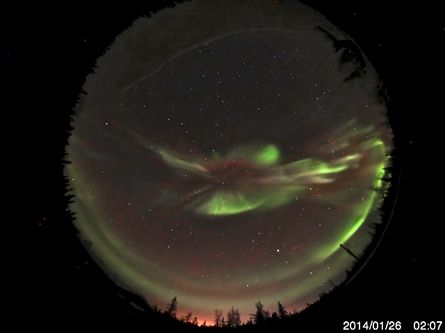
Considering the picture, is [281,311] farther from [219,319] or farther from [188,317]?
[188,317]

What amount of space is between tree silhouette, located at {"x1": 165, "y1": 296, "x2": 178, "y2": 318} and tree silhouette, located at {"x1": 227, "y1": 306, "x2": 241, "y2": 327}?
375 millimetres

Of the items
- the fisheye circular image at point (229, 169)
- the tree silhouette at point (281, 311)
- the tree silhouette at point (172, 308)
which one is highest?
the fisheye circular image at point (229, 169)

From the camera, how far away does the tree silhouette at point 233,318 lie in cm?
213

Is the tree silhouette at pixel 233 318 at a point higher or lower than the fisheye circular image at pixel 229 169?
lower

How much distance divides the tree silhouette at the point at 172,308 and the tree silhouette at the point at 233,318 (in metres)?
0.38

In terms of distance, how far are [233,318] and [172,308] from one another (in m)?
0.43

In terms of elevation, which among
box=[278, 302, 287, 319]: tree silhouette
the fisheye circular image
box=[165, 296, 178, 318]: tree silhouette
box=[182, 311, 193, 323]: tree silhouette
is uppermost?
the fisheye circular image

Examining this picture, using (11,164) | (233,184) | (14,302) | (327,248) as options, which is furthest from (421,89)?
(14,302)

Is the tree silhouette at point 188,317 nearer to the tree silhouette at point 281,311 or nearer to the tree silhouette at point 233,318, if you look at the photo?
the tree silhouette at point 233,318

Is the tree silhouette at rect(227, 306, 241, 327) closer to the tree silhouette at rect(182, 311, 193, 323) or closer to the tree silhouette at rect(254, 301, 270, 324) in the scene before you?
the tree silhouette at rect(254, 301, 270, 324)

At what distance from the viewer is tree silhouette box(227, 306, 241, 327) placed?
7.00 ft

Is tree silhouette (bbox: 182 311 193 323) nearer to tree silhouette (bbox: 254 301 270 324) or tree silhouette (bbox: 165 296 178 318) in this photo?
tree silhouette (bbox: 165 296 178 318)

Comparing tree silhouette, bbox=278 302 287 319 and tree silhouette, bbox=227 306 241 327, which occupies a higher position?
tree silhouette, bbox=278 302 287 319

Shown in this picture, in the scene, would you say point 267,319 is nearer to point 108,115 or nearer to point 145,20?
point 108,115
